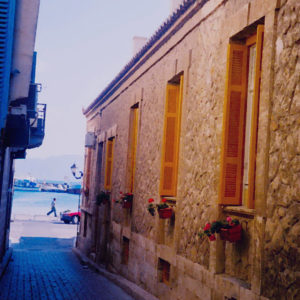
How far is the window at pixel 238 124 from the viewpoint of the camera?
6625 millimetres

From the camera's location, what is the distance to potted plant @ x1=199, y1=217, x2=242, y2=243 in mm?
6180

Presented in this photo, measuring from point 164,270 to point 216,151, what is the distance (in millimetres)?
3620

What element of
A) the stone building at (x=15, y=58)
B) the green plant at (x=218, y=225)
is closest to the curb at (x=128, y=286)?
the green plant at (x=218, y=225)

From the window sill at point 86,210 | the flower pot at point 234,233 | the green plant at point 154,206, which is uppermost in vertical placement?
the green plant at point 154,206

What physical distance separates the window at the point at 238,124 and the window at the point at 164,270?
3342 mm

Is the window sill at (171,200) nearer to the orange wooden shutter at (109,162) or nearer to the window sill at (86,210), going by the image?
the orange wooden shutter at (109,162)

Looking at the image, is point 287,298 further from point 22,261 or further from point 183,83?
point 22,261

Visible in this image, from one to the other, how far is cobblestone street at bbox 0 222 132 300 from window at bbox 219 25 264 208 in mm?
5105

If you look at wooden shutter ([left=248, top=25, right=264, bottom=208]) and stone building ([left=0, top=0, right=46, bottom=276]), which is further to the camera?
stone building ([left=0, top=0, right=46, bottom=276])

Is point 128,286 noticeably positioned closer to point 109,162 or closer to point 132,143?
point 132,143

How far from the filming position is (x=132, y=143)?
13141 mm

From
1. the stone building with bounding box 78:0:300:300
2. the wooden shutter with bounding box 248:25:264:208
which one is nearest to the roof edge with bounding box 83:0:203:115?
the stone building with bounding box 78:0:300:300

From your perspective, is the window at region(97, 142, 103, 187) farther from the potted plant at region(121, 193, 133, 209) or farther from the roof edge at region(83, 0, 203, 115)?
the potted plant at region(121, 193, 133, 209)

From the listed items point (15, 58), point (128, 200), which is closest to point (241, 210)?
point (15, 58)
